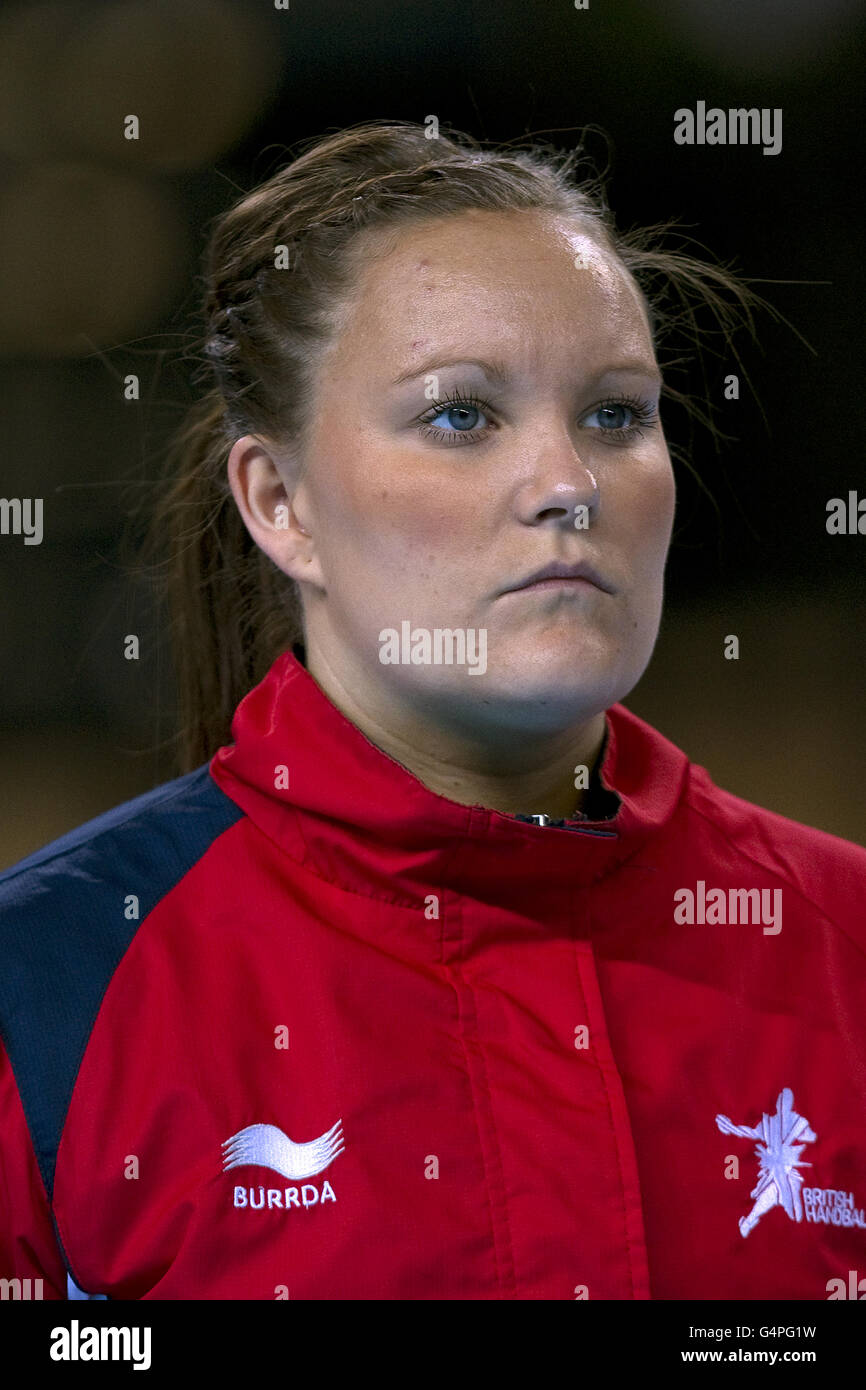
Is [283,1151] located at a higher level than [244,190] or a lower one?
lower

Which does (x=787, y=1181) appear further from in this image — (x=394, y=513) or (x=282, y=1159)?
→ (x=394, y=513)

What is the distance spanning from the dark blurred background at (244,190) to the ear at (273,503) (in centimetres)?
25

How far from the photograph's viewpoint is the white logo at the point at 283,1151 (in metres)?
0.76

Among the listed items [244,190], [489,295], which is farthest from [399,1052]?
[244,190]

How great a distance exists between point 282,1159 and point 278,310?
0.48 meters

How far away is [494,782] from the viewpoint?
0.89 metres

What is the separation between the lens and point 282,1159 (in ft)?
2.51

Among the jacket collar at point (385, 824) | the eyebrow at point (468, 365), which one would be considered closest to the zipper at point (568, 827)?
the jacket collar at point (385, 824)

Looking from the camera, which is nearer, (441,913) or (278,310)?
(441,913)

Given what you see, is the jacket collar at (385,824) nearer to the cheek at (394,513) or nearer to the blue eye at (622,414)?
the cheek at (394,513)

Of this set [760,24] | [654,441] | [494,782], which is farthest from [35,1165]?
[760,24]

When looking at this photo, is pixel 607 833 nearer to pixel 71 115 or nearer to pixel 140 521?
pixel 140 521

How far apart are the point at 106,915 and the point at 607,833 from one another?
10.4 inches

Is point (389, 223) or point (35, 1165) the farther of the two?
point (389, 223)
